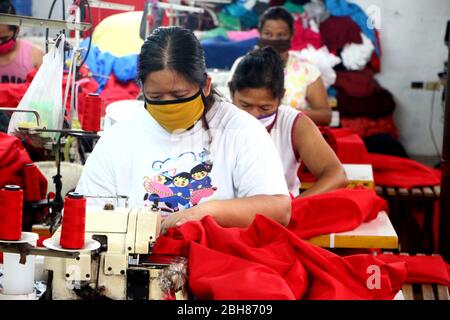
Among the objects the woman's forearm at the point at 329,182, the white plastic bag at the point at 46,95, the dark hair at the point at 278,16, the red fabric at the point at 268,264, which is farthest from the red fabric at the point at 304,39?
the red fabric at the point at 268,264

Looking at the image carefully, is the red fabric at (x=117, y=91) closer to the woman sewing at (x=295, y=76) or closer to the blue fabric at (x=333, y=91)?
the woman sewing at (x=295, y=76)

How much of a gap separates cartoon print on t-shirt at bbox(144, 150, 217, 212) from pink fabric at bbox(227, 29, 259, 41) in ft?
11.0

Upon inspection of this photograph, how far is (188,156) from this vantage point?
2.54 metres

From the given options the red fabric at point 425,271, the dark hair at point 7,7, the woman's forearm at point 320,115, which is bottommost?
the red fabric at point 425,271

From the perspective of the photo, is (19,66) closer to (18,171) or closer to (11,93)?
(11,93)

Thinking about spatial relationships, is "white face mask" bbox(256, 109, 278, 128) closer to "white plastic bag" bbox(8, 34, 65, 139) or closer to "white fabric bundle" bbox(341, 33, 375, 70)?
"white plastic bag" bbox(8, 34, 65, 139)

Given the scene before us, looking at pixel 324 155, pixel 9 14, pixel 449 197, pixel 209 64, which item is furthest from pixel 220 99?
pixel 209 64

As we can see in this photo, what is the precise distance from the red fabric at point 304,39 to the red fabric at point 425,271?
9.57 ft

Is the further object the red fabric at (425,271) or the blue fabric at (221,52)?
the blue fabric at (221,52)

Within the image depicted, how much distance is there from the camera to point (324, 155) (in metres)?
3.42

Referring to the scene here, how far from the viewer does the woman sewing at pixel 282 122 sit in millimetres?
3283

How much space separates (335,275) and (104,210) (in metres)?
0.53

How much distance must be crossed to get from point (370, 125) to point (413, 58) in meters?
1.69

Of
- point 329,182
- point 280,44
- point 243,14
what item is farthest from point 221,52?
point 329,182
